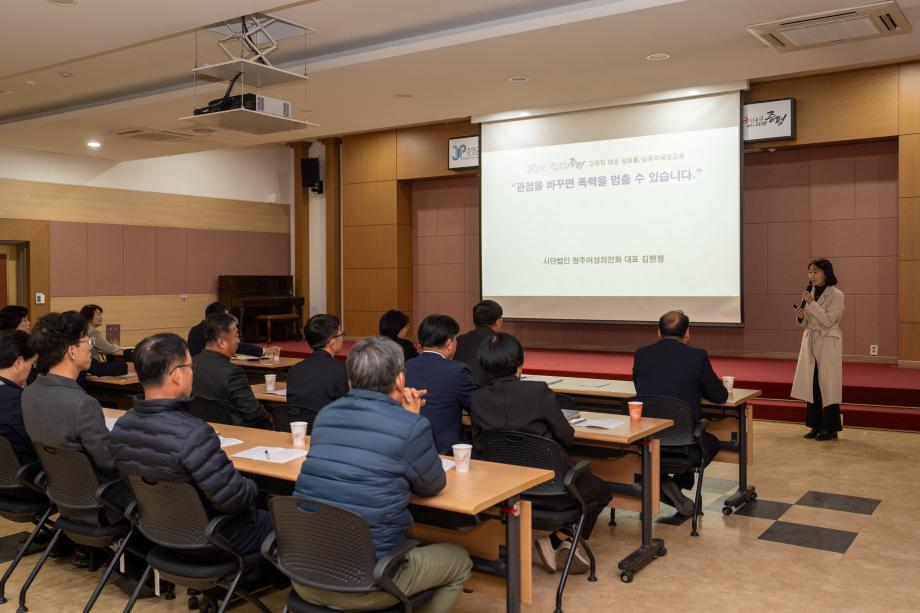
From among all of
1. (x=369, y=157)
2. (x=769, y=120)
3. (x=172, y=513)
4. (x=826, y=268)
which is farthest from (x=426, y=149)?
(x=172, y=513)

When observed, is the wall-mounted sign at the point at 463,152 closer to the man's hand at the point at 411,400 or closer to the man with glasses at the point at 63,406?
the man with glasses at the point at 63,406

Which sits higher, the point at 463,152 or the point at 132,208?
the point at 463,152

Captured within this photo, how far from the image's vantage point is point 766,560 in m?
4.02

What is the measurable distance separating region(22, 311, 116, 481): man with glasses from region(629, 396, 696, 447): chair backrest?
9.11ft

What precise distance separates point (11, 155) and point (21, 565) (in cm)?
831

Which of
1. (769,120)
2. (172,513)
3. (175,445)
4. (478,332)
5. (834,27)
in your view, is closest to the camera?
(175,445)

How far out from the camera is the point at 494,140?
10516mm

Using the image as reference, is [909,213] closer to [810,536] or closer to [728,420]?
[728,420]

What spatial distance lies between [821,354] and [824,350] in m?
0.04

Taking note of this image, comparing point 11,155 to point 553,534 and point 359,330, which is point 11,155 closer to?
point 359,330

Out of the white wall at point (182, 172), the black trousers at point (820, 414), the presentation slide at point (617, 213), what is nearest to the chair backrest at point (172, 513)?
the black trousers at point (820, 414)

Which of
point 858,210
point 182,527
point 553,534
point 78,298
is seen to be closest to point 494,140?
point 858,210

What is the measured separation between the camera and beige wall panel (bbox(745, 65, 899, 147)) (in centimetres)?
835

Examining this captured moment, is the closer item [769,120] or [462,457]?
[462,457]
